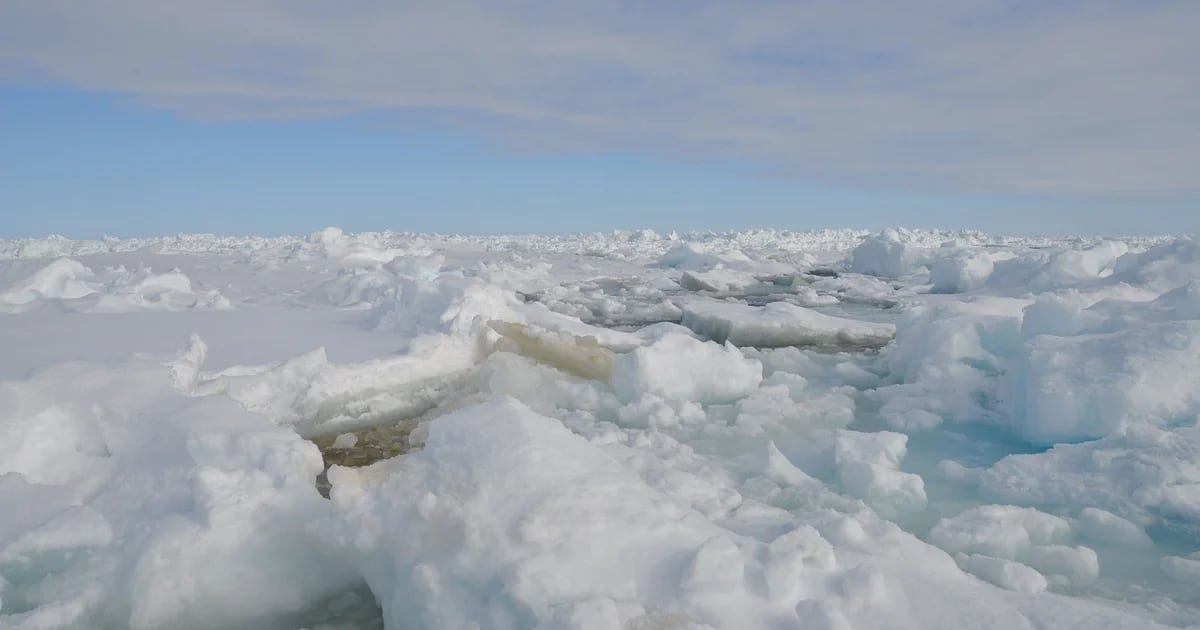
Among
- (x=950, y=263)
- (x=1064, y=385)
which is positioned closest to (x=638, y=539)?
(x=1064, y=385)

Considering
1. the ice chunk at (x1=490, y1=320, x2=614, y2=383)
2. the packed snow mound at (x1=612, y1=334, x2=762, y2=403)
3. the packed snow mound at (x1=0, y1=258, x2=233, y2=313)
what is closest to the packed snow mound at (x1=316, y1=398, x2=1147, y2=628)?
the packed snow mound at (x1=612, y1=334, x2=762, y2=403)

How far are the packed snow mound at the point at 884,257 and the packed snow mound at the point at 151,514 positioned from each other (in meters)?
27.1

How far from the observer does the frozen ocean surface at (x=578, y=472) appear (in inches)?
107

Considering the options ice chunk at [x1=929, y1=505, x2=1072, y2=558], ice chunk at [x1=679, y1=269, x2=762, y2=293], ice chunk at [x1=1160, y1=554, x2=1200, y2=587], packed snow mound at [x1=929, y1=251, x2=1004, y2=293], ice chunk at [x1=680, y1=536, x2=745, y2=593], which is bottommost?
ice chunk at [x1=679, y1=269, x2=762, y2=293]

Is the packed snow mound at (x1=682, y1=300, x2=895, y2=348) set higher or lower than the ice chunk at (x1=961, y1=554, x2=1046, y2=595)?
lower

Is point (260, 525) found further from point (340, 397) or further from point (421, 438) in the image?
point (340, 397)

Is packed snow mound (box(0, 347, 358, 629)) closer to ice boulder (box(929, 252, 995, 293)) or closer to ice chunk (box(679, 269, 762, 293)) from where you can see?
ice chunk (box(679, 269, 762, 293))

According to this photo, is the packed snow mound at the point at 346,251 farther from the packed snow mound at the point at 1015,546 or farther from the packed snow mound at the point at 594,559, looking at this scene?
the packed snow mound at the point at 1015,546

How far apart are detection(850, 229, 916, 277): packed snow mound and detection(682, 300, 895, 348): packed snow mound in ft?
57.6

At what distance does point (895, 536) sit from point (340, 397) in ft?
14.7

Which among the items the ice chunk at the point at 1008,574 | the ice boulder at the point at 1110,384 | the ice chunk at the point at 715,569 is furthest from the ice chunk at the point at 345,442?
the ice boulder at the point at 1110,384

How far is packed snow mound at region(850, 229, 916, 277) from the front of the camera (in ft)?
91.2

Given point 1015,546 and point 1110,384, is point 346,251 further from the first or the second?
point 1015,546

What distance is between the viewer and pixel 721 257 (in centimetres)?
2912
